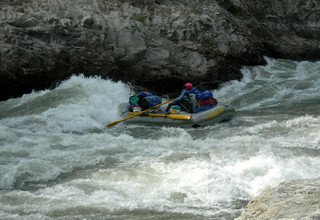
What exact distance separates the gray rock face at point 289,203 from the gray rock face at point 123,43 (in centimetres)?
994

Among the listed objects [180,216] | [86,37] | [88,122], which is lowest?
[88,122]

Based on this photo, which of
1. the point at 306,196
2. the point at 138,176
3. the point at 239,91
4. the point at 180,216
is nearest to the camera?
the point at 306,196

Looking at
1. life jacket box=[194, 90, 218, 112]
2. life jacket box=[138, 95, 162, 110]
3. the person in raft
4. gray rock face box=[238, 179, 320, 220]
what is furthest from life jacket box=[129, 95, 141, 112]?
gray rock face box=[238, 179, 320, 220]

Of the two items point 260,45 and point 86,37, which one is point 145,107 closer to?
point 86,37

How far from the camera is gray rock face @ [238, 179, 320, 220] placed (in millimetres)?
3256

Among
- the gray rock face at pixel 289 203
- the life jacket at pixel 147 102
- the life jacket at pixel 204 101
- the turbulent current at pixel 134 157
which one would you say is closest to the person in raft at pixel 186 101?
the life jacket at pixel 204 101

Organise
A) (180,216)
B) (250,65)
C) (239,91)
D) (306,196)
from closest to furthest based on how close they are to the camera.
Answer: (306,196), (180,216), (239,91), (250,65)

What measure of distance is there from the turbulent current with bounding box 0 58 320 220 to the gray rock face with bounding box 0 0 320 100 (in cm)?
66

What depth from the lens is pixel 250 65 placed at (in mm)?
16031

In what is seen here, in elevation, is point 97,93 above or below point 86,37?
below

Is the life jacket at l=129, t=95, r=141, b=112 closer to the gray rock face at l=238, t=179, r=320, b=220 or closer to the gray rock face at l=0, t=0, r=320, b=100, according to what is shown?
the gray rock face at l=0, t=0, r=320, b=100

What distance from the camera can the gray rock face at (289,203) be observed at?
3.26 meters

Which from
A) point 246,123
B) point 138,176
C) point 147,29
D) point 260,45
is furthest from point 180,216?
point 260,45

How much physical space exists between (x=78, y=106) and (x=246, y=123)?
4100 mm
